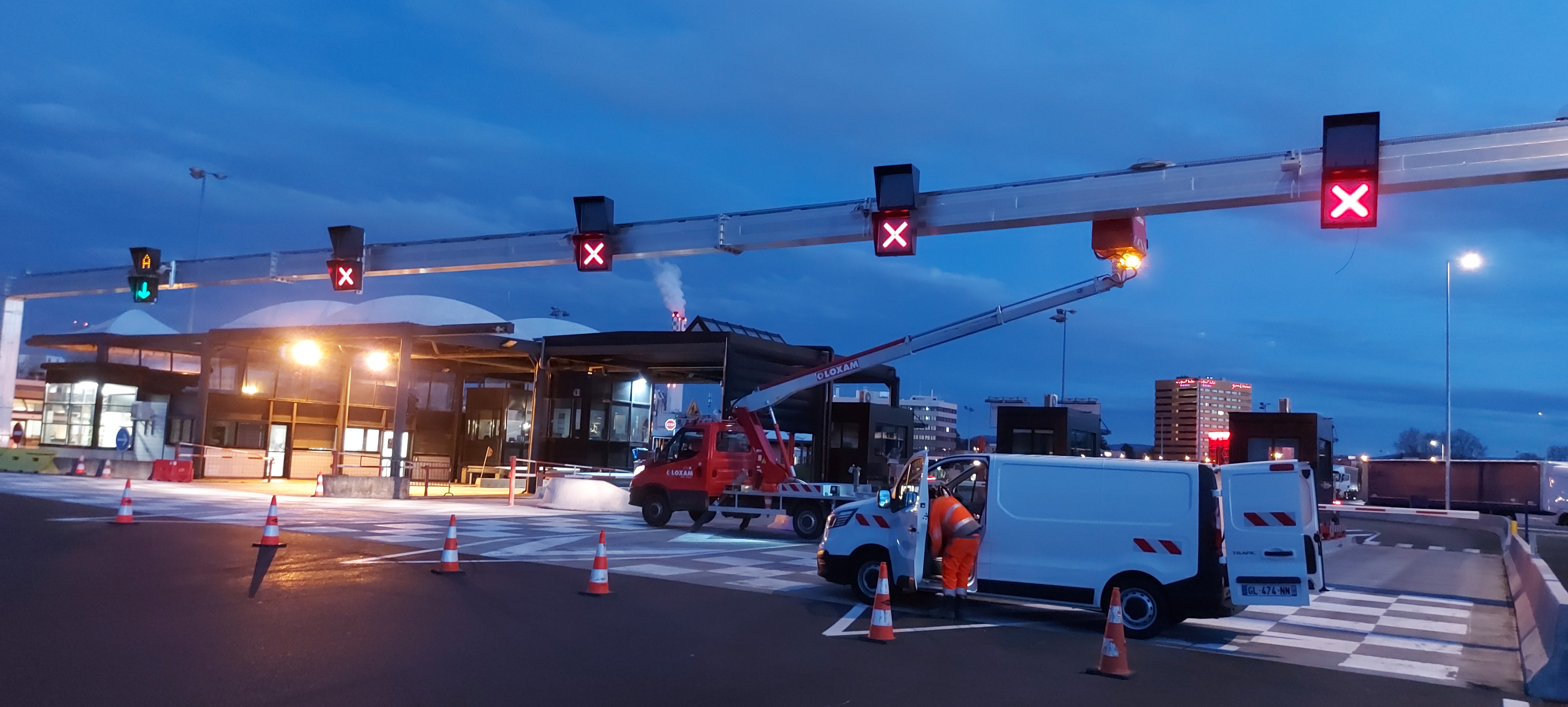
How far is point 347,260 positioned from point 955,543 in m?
13.8

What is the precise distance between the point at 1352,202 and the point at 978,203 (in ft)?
16.0

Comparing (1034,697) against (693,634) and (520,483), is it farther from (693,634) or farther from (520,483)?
(520,483)

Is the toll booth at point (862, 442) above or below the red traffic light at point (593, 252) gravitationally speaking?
below

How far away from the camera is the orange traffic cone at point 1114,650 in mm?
8789

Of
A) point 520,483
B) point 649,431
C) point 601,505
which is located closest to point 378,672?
point 601,505

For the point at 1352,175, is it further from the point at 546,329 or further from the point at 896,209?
the point at 546,329

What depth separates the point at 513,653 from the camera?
8.61 meters

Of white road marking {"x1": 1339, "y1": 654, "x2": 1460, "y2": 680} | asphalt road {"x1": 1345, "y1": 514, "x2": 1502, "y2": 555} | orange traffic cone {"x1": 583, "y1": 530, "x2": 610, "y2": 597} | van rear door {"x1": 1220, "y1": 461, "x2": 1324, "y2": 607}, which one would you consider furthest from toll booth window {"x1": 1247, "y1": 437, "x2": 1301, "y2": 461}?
orange traffic cone {"x1": 583, "y1": 530, "x2": 610, "y2": 597}

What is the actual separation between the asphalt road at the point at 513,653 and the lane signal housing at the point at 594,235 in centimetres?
664

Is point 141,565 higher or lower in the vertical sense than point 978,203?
lower

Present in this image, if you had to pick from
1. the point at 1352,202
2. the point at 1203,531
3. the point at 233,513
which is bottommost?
the point at 233,513

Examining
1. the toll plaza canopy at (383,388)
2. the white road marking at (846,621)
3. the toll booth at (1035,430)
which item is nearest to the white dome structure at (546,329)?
the toll plaza canopy at (383,388)

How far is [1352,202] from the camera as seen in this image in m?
12.5

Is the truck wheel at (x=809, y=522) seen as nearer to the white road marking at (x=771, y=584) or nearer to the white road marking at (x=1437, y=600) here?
the white road marking at (x=771, y=584)
